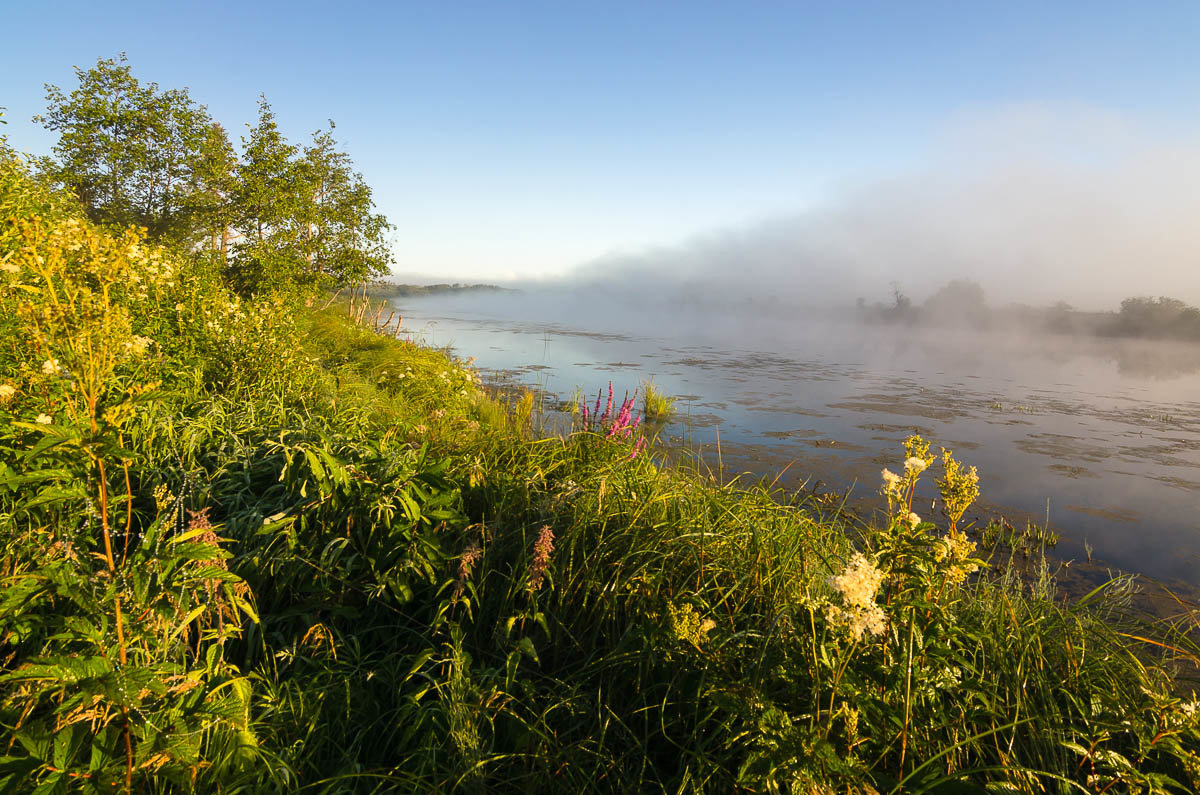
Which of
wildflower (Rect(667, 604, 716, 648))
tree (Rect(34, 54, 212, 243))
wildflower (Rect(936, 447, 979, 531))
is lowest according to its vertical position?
wildflower (Rect(667, 604, 716, 648))

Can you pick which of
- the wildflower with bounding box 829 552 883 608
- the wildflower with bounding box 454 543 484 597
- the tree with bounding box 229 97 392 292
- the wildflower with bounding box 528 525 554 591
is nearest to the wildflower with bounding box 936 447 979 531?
the wildflower with bounding box 829 552 883 608

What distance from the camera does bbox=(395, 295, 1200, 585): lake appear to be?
662 centimetres

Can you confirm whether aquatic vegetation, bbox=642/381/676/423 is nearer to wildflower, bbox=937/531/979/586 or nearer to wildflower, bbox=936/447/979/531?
wildflower, bbox=936/447/979/531

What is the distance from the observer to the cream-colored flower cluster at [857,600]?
132 cm

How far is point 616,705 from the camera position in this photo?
7.19 ft

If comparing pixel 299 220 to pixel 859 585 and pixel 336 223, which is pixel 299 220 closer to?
pixel 336 223

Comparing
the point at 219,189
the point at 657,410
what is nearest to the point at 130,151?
the point at 219,189

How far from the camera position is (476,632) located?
2541 mm

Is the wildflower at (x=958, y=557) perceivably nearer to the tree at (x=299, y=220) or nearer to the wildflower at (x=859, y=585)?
the wildflower at (x=859, y=585)

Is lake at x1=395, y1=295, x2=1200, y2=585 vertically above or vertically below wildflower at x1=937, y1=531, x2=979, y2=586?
below

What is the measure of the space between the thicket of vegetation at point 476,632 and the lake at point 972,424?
7.45 feet

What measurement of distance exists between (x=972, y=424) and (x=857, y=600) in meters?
12.1

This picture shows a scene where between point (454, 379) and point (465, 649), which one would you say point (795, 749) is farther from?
point (454, 379)

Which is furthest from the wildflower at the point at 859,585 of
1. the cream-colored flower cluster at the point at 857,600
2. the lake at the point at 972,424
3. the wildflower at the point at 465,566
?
the lake at the point at 972,424
